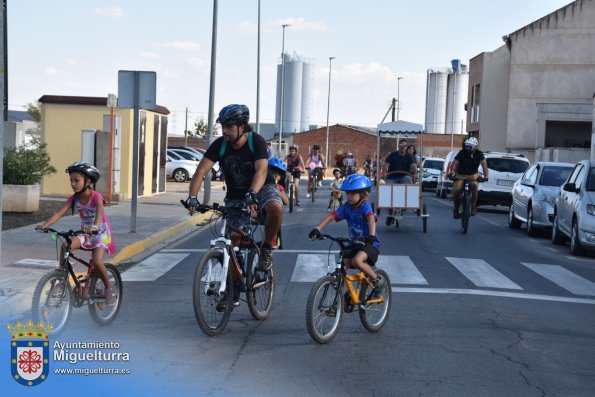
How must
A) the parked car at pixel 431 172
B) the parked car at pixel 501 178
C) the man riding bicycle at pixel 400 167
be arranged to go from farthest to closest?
the parked car at pixel 431 172
the parked car at pixel 501 178
the man riding bicycle at pixel 400 167

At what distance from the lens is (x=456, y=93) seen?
99375mm

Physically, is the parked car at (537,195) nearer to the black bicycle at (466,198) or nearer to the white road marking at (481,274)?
the black bicycle at (466,198)

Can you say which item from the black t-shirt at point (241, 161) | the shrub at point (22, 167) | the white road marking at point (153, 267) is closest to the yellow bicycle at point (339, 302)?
the black t-shirt at point (241, 161)

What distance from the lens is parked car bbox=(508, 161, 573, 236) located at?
781 inches

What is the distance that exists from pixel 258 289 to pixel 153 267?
15.2 ft

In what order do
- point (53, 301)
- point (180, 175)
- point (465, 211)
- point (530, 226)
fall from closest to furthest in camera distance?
point (53, 301), point (465, 211), point (530, 226), point (180, 175)

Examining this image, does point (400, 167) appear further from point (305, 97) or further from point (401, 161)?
point (305, 97)

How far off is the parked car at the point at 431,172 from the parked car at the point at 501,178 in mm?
14707

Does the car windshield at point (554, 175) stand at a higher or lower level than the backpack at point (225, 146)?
lower

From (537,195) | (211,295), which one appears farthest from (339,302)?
(537,195)

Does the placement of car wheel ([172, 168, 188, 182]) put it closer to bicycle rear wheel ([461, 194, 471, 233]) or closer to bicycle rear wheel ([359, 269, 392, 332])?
bicycle rear wheel ([461, 194, 471, 233])

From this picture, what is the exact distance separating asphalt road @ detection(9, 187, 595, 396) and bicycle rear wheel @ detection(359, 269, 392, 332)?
0.12 meters

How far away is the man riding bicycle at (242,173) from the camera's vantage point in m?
8.36

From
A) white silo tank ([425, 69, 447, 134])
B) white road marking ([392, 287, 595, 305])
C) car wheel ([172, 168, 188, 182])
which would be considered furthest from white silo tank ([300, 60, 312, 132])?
white road marking ([392, 287, 595, 305])
